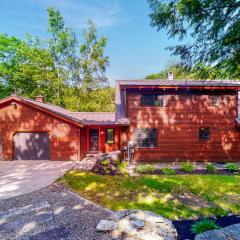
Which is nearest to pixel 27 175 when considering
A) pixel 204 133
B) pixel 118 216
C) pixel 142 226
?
pixel 118 216

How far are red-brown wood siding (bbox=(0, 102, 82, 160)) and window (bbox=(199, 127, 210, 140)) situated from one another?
907 cm

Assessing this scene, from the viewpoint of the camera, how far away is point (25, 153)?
640 inches

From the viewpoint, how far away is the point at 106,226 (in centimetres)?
585

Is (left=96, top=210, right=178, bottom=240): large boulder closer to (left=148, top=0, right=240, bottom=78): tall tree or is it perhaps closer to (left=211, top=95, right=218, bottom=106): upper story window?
(left=148, top=0, right=240, bottom=78): tall tree

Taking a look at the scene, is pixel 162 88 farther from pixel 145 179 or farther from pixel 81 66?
pixel 81 66

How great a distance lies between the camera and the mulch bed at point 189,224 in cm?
608

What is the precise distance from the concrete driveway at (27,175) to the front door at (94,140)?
4974 mm

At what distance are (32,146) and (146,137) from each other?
8.45m

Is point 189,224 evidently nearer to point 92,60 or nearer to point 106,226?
point 106,226

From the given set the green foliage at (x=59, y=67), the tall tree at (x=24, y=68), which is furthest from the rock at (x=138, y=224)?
the tall tree at (x=24, y=68)

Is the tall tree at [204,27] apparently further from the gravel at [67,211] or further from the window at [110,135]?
the window at [110,135]

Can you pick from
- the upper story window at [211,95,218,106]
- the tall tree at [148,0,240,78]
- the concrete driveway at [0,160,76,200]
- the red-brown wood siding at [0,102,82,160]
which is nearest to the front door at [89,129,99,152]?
the red-brown wood siding at [0,102,82,160]

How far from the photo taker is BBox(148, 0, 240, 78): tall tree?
279 inches

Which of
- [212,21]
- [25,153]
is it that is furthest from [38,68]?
[212,21]
